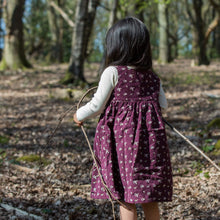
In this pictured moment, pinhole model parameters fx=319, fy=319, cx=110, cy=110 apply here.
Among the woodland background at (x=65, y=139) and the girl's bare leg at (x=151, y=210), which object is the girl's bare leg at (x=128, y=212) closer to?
the girl's bare leg at (x=151, y=210)

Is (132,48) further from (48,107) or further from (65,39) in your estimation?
(65,39)

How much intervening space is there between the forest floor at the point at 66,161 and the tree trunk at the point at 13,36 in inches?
150

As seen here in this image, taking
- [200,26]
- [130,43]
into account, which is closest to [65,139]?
[130,43]

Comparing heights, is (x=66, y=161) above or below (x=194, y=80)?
below

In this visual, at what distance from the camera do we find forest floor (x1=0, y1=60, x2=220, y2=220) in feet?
11.7

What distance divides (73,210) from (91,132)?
2752 millimetres

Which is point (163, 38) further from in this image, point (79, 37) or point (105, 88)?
point (105, 88)

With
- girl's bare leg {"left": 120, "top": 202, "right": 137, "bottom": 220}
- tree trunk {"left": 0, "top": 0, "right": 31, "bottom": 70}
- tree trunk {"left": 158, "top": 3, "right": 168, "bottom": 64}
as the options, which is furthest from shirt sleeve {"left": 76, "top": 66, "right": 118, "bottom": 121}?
tree trunk {"left": 158, "top": 3, "right": 168, "bottom": 64}

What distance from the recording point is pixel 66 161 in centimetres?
494

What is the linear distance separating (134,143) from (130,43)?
73 cm

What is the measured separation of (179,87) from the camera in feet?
35.3

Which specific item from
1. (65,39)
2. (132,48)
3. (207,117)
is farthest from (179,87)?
(65,39)

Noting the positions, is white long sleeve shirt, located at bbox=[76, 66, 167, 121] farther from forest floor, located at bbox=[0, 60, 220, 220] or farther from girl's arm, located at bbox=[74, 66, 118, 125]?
forest floor, located at bbox=[0, 60, 220, 220]

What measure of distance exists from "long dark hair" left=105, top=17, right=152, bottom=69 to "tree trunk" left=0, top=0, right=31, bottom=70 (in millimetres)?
11031
